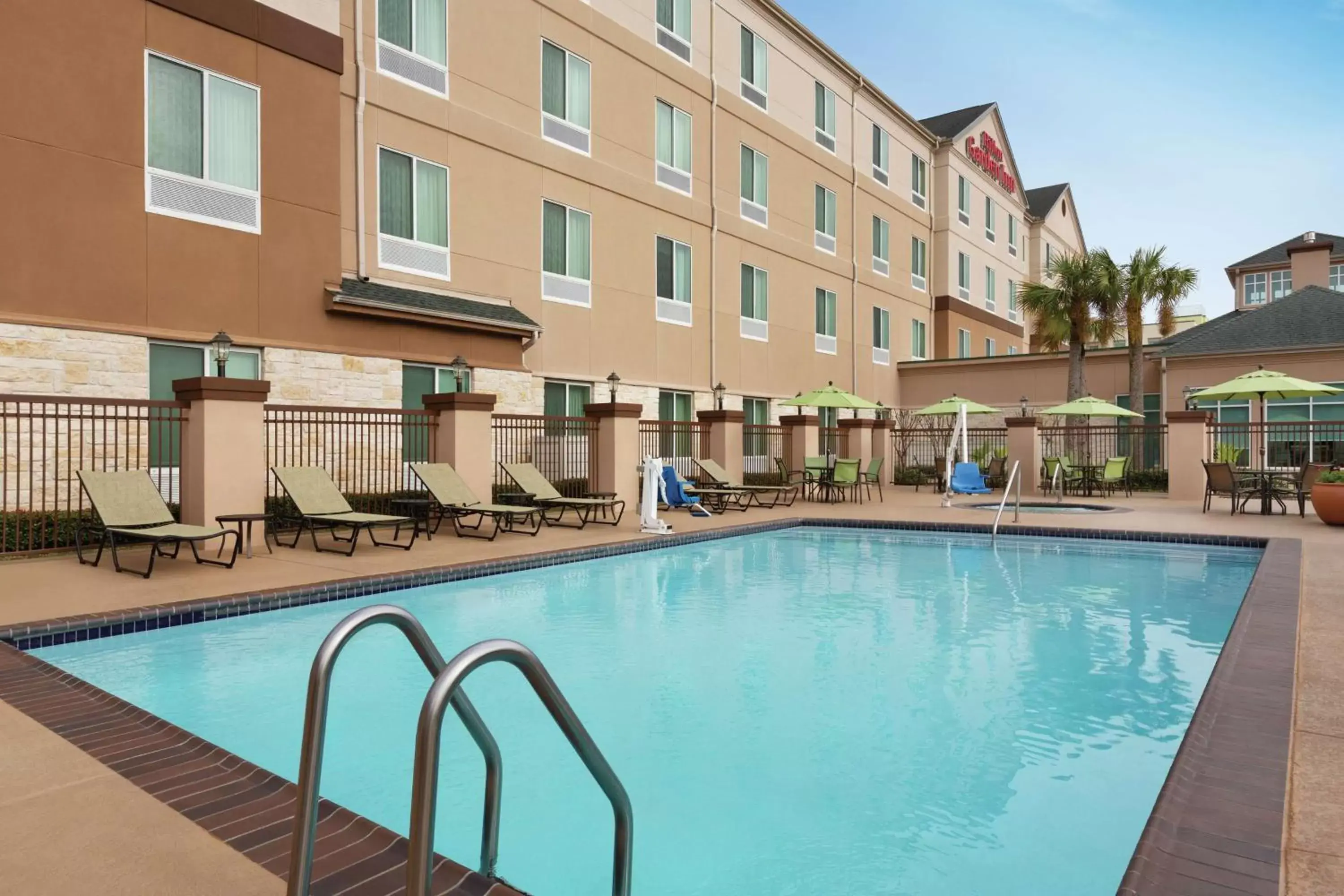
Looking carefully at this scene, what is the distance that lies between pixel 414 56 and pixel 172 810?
47.7ft

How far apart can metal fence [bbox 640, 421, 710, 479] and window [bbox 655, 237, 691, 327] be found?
2.81 m

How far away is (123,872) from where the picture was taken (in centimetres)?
250

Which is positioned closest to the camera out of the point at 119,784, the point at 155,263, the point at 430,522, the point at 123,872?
the point at 123,872

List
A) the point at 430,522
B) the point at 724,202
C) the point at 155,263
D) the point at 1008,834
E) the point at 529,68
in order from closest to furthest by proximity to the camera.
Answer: the point at 1008,834
the point at 155,263
the point at 430,522
the point at 529,68
the point at 724,202

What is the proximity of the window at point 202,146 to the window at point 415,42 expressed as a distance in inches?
107

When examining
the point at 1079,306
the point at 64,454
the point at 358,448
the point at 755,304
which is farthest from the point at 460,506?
the point at 1079,306

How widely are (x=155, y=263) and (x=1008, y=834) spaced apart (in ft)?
39.9

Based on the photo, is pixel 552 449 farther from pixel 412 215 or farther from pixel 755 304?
pixel 755 304

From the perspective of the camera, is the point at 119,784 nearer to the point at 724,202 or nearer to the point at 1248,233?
the point at 724,202

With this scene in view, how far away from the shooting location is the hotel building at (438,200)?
10641 millimetres

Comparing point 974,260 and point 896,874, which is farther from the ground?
point 974,260

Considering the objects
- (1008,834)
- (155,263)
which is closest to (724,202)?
(155,263)

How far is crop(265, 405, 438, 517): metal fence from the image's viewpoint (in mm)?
11805

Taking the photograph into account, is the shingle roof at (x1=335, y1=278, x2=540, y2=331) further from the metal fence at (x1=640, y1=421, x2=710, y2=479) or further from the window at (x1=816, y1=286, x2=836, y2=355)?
the window at (x1=816, y1=286, x2=836, y2=355)
